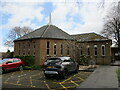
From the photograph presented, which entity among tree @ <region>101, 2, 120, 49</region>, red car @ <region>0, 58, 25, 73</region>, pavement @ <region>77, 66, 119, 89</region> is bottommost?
pavement @ <region>77, 66, 119, 89</region>

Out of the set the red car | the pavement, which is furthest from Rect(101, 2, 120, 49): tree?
the red car

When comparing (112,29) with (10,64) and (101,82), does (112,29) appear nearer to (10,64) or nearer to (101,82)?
(101,82)

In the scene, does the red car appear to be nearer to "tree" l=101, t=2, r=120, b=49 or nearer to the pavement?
the pavement

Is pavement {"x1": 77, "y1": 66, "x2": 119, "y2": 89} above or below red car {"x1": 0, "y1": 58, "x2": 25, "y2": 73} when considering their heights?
below

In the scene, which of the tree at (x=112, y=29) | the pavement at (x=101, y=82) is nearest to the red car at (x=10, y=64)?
the pavement at (x=101, y=82)

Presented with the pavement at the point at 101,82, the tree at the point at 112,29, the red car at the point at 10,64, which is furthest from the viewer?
the tree at the point at 112,29

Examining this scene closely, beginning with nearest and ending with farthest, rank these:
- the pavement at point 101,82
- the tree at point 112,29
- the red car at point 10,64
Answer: the pavement at point 101,82 → the red car at point 10,64 → the tree at point 112,29

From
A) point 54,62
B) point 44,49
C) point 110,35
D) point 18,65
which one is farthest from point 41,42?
point 110,35

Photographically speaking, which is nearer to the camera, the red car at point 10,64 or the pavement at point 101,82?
the pavement at point 101,82

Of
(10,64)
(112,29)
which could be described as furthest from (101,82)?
(112,29)

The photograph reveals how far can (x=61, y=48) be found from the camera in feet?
65.8

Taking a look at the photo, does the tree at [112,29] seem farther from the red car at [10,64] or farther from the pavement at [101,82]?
the red car at [10,64]

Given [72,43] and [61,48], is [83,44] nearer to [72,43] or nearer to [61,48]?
[72,43]

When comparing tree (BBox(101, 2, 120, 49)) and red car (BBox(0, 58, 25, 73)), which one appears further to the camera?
tree (BBox(101, 2, 120, 49))
